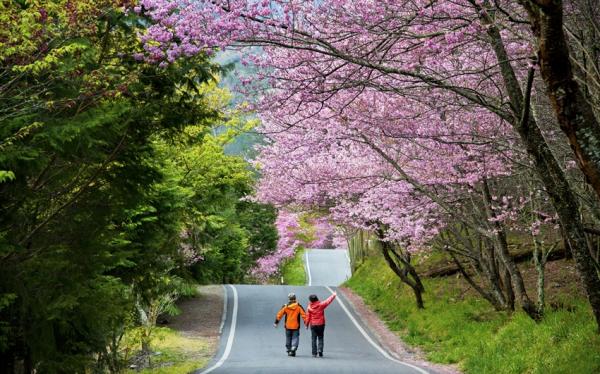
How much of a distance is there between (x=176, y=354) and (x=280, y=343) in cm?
308

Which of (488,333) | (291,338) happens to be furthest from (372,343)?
(488,333)

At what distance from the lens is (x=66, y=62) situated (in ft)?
26.8

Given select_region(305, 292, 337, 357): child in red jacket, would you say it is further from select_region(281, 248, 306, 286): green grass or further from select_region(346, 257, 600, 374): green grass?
select_region(281, 248, 306, 286): green grass

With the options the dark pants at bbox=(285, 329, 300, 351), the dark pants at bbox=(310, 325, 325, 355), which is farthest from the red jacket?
the dark pants at bbox=(285, 329, 300, 351)

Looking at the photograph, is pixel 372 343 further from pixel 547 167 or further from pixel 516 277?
pixel 547 167

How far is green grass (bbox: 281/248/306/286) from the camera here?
52.1m

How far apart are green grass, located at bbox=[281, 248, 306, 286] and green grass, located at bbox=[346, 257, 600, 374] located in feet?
87.1

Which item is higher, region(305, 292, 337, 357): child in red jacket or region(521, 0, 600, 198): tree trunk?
region(521, 0, 600, 198): tree trunk

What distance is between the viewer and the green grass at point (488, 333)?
35.9 ft

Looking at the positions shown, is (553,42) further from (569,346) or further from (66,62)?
(569,346)

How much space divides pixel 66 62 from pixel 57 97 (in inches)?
20.9

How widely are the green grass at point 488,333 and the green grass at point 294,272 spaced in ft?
87.1

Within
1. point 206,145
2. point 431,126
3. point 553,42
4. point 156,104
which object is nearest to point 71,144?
point 156,104

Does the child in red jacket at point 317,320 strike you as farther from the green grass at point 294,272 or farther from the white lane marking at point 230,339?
the green grass at point 294,272
